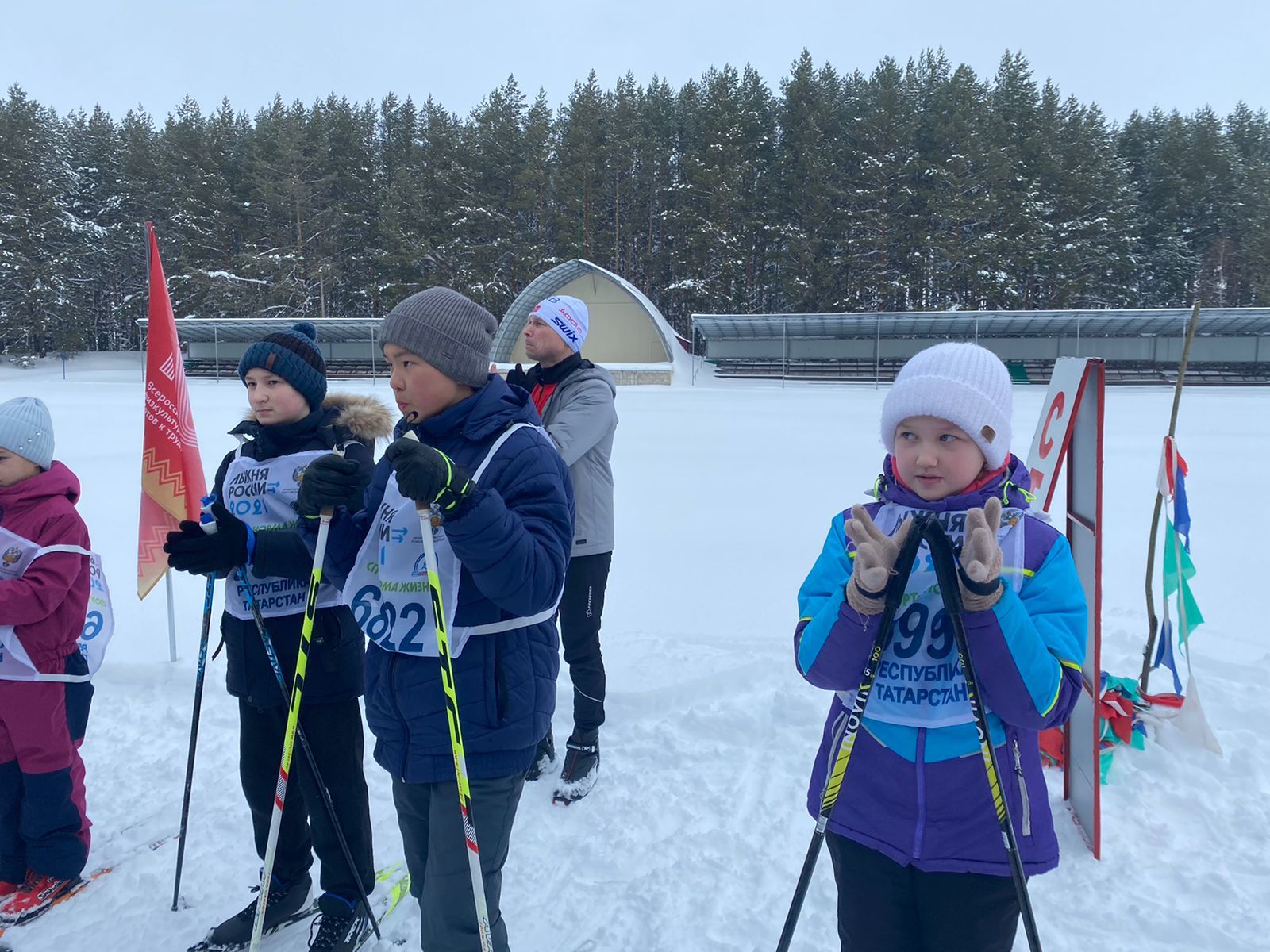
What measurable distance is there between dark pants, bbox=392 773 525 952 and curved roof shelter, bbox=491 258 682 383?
25683 millimetres

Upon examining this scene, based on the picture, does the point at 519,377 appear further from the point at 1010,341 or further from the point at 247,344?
the point at 247,344

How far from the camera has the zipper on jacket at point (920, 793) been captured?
1604mm

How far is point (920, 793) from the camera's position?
162 centimetres

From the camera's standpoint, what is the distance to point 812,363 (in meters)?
27.6

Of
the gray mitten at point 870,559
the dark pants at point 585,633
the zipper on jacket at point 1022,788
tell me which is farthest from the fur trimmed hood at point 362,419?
the zipper on jacket at point 1022,788

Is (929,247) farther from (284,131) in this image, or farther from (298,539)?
(298,539)

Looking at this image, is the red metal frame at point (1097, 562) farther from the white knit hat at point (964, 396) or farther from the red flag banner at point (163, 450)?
the red flag banner at point (163, 450)

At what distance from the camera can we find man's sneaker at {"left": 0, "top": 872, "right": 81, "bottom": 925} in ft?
8.50

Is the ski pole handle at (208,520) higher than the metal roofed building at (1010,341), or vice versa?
the metal roofed building at (1010,341)

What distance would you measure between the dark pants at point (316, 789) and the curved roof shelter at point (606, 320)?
25.0 m

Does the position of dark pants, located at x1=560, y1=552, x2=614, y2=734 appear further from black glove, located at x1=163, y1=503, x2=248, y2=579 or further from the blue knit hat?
black glove, located at x1=163, y1=503, x2=248, y2=579

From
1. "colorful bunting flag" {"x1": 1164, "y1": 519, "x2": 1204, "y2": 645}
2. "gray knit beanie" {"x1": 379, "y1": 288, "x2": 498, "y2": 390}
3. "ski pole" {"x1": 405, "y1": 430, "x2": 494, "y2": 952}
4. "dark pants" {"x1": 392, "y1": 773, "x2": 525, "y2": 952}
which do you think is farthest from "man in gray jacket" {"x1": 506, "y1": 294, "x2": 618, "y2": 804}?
"colorful bunting flag" {"x1": 1164, "y1": 519, "x2": 1204, "y2": 645}

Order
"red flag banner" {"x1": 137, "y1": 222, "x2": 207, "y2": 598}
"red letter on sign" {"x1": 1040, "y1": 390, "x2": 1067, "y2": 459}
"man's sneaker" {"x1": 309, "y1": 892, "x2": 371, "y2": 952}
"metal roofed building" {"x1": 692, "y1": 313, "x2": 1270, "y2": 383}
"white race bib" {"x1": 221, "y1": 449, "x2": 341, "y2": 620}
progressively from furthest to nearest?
"metal roofed building" {"x1": 692, "y1": 313, "x2": 1270, "y2": 383}, "red flag banner" {"x1": 137, "y1": 222, "x2": 207, "y2": 598}, "red letter on sign" {"x1": 1040, "y1": 390, "x2": 1067, "y2": 459}, "white race bib" {"x1": 221, "y1": 449, "x2": 341, "y2": 620}, "man's sneaker" {"x1": 309, "y1": 892, "x2": 371, "y2": 952}

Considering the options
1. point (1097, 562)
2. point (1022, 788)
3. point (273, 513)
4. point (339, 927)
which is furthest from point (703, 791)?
point (273, 513)
